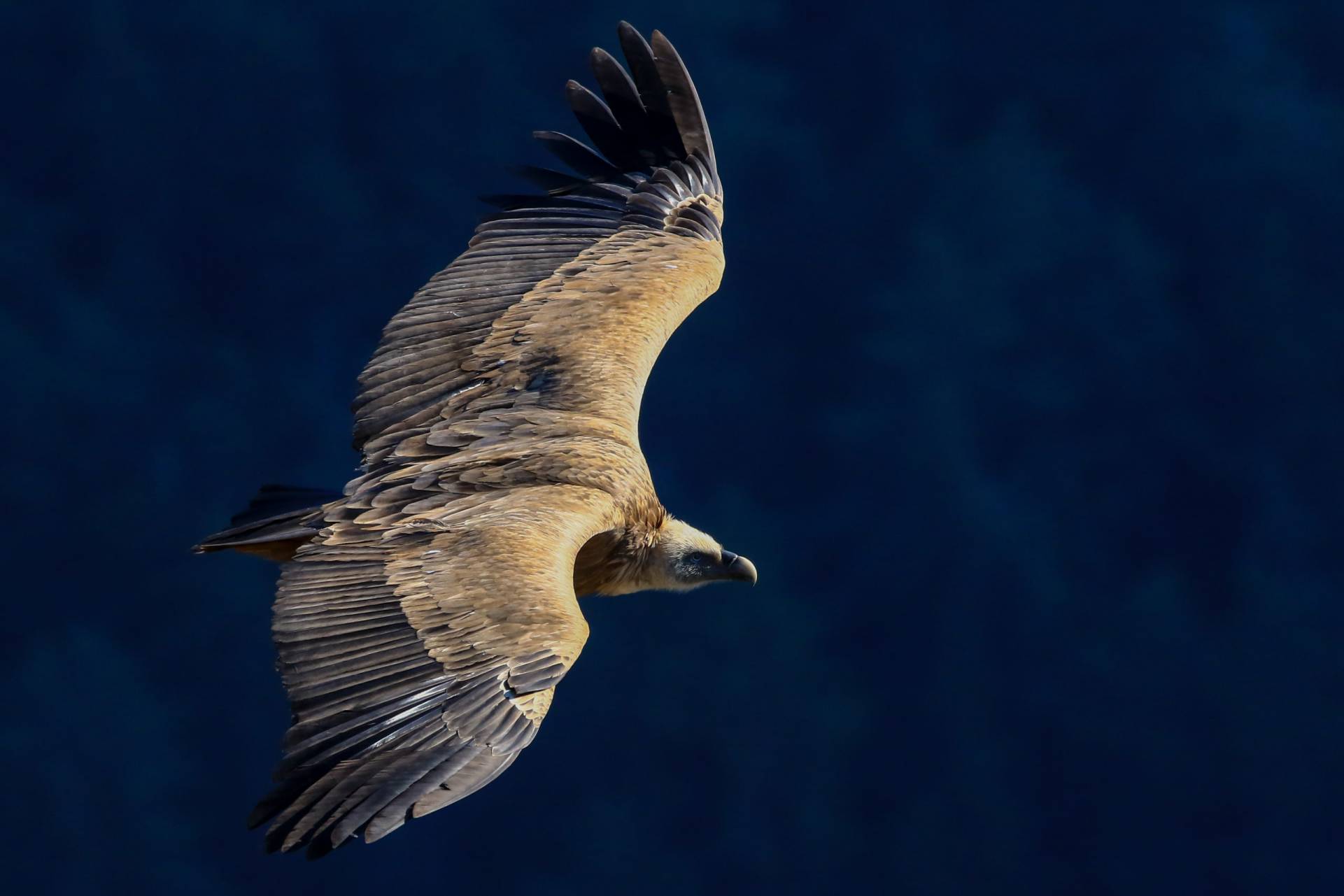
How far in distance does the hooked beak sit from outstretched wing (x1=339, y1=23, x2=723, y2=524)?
0.68 metres

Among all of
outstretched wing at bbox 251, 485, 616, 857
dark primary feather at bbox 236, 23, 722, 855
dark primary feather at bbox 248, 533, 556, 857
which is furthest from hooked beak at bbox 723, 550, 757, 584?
dark primary feather at bbox 248, 533, 556, 857

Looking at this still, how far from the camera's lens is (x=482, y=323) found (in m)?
11.0

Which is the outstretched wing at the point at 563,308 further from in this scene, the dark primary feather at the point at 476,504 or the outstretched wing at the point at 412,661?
the outstretched wing at the point at 412,661

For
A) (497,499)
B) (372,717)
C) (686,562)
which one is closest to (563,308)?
(686,562)

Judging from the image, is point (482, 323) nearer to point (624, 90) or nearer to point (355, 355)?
point (624, 90)

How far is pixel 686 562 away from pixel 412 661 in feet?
7.23

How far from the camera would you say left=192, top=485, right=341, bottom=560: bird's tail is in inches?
384

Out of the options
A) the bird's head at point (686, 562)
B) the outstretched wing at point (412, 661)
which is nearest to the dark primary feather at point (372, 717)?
the outstretched wing at point (412, 661)

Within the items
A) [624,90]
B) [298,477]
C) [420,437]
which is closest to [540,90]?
[298,477]

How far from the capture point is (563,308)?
1106 cm

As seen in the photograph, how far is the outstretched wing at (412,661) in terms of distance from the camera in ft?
25.5

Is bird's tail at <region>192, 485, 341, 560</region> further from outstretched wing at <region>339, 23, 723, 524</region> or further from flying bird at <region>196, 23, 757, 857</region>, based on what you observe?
outstretched wing at <region>339, 23, 723, 524</region>

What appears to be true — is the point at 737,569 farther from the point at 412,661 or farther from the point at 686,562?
the point at 412,661

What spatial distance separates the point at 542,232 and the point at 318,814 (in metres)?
4.76
